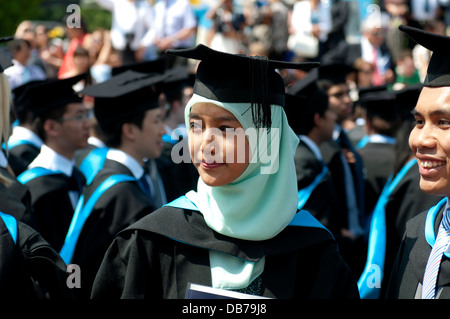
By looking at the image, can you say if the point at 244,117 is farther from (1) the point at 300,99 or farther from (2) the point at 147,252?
(1) the point at 300,99

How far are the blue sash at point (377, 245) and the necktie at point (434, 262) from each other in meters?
1.23

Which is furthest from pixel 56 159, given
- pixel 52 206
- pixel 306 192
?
pixel 306 192

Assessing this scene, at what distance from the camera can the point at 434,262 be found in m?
2.78

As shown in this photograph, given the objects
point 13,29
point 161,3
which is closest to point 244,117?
point 161,3

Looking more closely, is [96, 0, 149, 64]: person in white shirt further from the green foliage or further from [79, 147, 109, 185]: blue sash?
the green foliage

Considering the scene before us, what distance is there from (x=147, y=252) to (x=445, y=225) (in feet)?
4.10

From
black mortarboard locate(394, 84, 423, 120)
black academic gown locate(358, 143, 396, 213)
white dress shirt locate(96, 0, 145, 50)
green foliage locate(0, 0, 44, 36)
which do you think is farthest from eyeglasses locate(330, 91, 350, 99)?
Answer: green foliage locate(0, 0, 44, 36)

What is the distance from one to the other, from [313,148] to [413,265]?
2.87 meters

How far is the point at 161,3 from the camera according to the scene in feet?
38.0

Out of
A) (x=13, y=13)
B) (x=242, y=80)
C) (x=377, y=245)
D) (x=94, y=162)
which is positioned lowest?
(x=13, y=13)

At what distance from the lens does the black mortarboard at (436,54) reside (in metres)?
2.81

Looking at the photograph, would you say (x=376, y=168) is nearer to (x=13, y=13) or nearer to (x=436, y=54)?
(x=436, y=54)

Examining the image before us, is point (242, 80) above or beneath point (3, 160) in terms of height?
above
